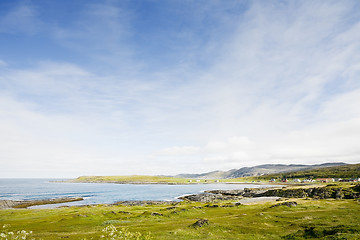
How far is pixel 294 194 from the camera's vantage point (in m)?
134

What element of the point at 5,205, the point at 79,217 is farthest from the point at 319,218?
the point at 5,205

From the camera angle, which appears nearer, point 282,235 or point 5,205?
point 282,235

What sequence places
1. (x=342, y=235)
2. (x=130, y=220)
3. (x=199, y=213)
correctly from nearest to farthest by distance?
(x=342, y=235) → (x=130, y=220) → (x=199, y=213)

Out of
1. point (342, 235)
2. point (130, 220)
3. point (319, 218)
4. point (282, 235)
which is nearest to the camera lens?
point (342, 235)

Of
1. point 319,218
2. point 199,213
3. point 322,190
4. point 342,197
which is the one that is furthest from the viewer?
point 322,190

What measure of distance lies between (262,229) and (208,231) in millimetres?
10769

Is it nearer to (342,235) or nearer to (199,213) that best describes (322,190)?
(199,213)

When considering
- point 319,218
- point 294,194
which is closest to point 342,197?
point 294,194

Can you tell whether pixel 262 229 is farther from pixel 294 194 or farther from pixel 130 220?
pixel 294 194

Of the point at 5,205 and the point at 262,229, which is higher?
the point at 262,229

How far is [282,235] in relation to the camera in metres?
39.4

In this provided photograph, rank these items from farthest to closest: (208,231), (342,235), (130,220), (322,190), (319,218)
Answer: (322,190) → (130,220) → (319,218) → (208,231) → (342,235)

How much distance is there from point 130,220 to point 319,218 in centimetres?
4618

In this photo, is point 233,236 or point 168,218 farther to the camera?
point 168,218
